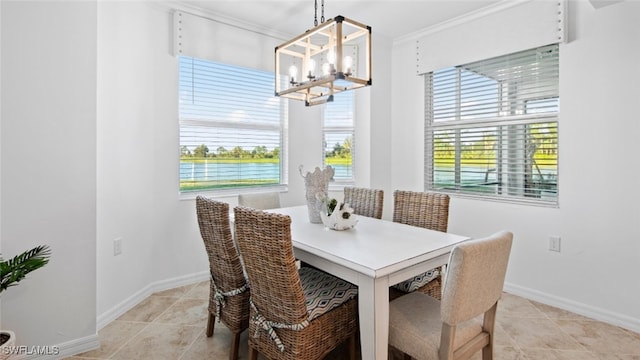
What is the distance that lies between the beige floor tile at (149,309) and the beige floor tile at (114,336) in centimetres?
8

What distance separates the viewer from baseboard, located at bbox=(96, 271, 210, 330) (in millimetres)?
2478

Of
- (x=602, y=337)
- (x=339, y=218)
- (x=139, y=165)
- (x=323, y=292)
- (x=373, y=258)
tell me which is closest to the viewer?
(x=373, y=258)

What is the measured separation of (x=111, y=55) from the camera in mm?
2572

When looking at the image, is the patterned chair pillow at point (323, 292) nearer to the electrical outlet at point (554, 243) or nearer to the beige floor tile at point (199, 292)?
the beige floor tile at point (199, 292)

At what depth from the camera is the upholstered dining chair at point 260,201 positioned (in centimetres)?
304

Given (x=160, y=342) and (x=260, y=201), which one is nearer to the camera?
(x=160, y=342)

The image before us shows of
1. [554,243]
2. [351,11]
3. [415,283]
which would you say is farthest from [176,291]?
[554,243]

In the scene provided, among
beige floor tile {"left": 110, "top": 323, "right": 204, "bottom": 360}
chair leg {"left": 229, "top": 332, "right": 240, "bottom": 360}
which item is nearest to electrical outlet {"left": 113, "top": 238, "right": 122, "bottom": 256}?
beige floor tile {"left": 110, "top": 323, "right": 204, "bottom": 360}

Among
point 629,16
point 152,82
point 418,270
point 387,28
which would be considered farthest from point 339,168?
point 629,16

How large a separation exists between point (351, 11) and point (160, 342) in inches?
128

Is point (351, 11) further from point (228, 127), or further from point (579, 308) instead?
point (579, 308)

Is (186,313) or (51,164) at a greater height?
(51,164)

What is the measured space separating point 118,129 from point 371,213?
7.14 ft

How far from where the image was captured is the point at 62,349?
2031 mm
